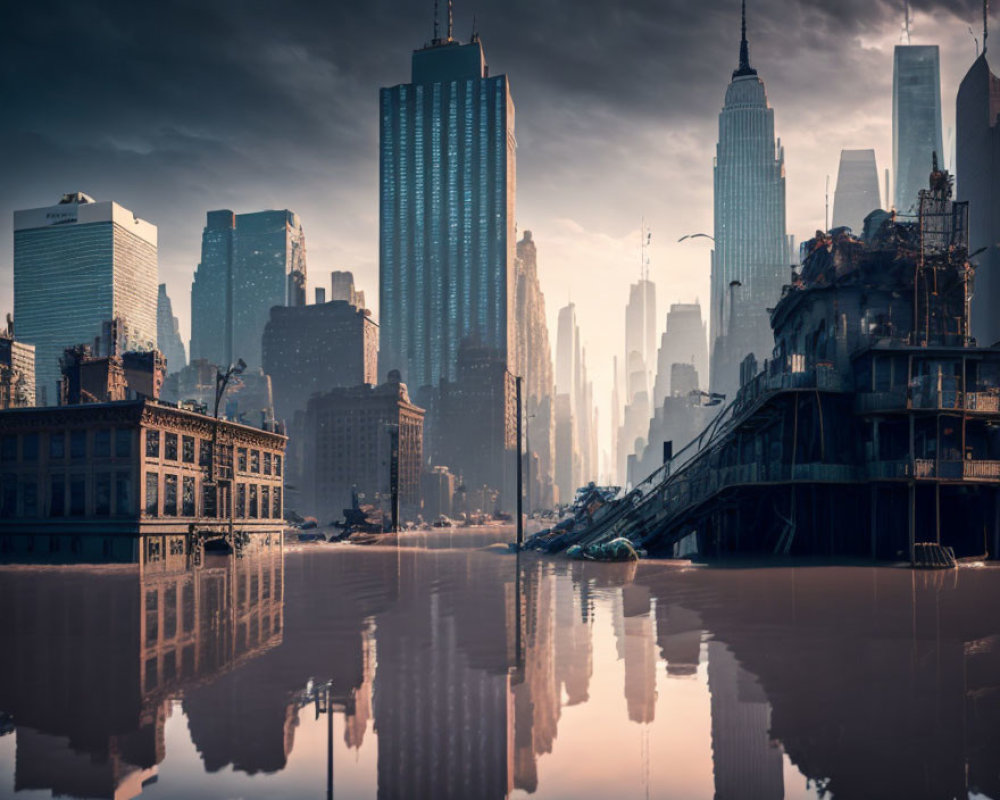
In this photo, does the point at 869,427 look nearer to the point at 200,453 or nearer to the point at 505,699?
the point at 505,699

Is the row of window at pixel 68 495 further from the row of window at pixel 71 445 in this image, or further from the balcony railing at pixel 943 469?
the balcony railing at pixel 943 469

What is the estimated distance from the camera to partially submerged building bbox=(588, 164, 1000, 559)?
44.7 m

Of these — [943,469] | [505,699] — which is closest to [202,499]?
[943,469]

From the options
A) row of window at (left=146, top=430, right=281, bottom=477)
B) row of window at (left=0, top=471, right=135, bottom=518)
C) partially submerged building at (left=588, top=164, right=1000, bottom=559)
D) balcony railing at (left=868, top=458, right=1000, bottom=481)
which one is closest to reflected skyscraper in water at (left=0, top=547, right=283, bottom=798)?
row of window at (left=0, top=471, right=135, bottom=518)

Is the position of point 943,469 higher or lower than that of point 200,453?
lower

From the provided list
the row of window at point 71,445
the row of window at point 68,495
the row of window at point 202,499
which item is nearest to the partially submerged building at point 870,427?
the row of window at point 202,499

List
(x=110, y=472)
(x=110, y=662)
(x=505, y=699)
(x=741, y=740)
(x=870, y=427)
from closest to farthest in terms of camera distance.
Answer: (x=741, y=740), (x=505, y=699), (x=110, y=662), (x=870, y=427), (x=110, y=472)

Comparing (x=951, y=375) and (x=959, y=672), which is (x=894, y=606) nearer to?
(x=959, y=672)

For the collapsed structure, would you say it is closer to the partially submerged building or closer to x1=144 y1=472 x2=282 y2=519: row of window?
the partially submerged building

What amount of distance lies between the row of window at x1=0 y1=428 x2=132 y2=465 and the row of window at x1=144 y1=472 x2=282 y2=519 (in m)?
2.71

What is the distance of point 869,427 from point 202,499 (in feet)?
145

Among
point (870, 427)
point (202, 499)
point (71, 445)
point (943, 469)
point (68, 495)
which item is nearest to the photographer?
point (943, 469)

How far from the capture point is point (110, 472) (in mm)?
52438

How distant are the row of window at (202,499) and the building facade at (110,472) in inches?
2.8
